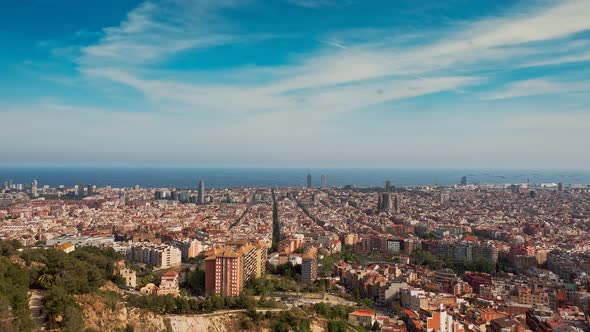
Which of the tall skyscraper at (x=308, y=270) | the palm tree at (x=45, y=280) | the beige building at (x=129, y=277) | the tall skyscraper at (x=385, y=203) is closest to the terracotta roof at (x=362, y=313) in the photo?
the tall skyscraper at (x=308, y=270)

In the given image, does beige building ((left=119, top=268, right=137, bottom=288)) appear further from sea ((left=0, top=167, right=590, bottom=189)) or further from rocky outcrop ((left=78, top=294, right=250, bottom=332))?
sea ((left=0, top=167, right=590, bottom=189))

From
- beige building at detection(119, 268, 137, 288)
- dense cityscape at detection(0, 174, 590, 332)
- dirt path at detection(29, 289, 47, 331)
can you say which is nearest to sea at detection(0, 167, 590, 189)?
dense cityscape at detection(0, 174, 590, 332)

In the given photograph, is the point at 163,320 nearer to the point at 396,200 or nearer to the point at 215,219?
the point at 215,219

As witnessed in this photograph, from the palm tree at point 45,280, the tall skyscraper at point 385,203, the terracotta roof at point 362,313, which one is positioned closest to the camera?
the palm tree at point 45,280

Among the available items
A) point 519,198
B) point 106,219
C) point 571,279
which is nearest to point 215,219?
point 106,219

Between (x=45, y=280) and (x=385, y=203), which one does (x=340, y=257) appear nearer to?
(x=45, y=280)

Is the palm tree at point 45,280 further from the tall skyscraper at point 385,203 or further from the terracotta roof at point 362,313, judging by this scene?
the tall skyscraper at point 385,203

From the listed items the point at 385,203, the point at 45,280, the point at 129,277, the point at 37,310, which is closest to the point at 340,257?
the point at 129,277

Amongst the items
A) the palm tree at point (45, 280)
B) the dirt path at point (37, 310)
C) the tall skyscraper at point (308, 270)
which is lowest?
the tall skyscraper at point (308, 270)
